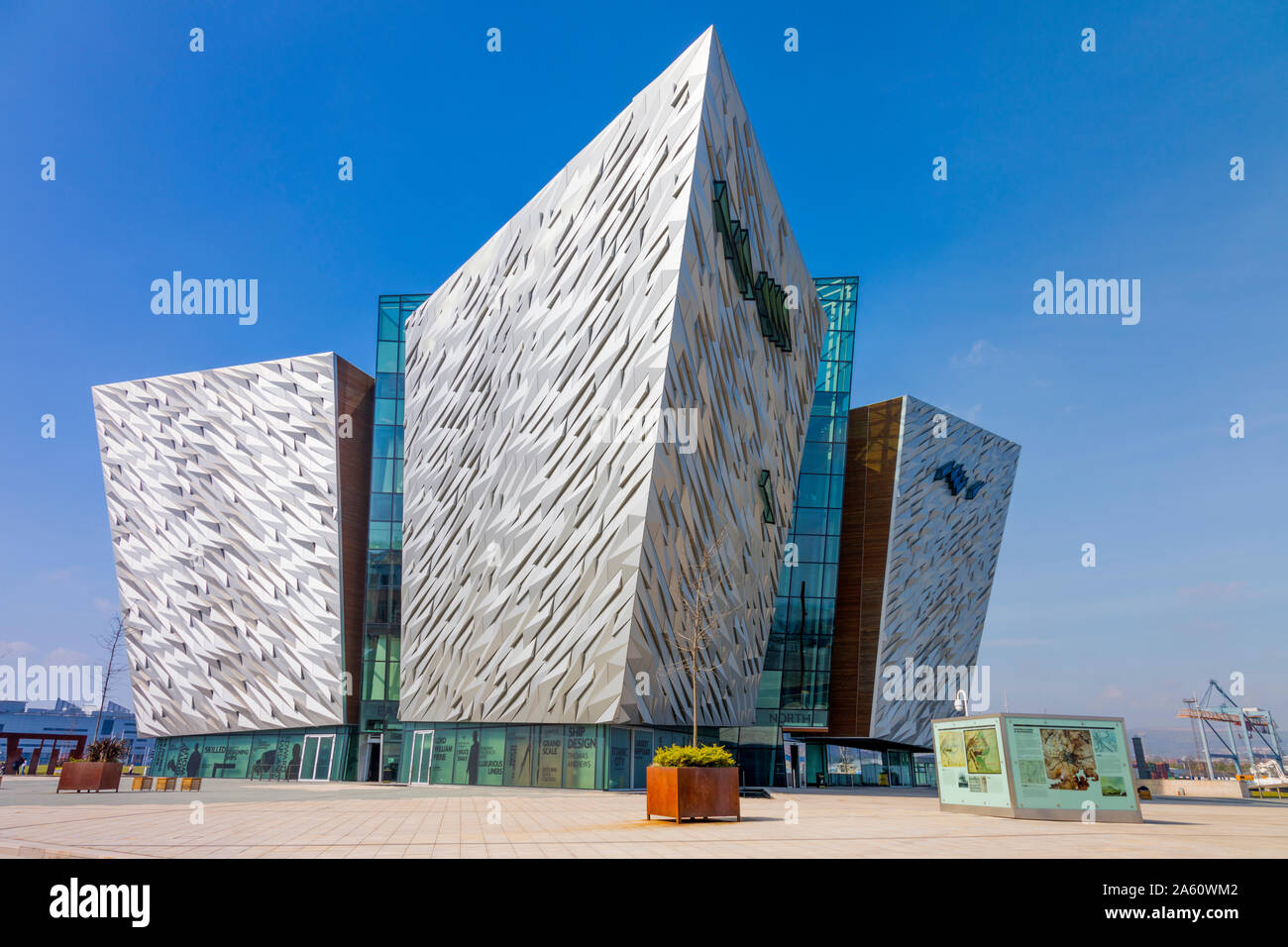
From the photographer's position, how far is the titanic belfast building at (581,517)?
27692 mm

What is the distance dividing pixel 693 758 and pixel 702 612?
45.1 feet

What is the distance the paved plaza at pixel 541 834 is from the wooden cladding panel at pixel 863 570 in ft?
83.5

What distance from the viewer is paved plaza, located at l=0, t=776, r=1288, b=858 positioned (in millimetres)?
10086

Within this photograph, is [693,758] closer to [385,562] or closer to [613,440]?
[613,440]

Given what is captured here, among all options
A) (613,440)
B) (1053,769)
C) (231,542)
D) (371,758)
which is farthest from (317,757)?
(1053,769)

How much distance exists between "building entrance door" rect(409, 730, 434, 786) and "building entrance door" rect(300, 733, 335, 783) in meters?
6.51

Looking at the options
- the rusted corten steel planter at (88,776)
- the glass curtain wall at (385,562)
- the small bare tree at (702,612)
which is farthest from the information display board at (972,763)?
the glass curtain wall at (385,562)

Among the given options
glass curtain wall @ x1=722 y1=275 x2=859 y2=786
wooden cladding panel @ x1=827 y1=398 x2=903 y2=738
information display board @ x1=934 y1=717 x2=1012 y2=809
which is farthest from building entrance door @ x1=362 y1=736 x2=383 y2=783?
information display board @ x1=934 y1=717 x2=1012 y2=809

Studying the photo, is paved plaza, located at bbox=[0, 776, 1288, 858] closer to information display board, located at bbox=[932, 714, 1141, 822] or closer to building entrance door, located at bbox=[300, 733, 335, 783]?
information display board, located at bbox=[932, 714, 1141, 822]

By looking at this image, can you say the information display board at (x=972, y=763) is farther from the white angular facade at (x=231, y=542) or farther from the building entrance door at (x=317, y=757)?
the building entrance door at (x=317, y=757)

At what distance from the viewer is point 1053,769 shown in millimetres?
17688
